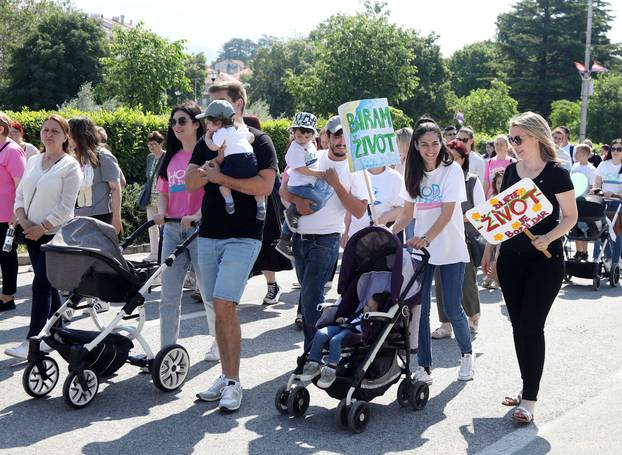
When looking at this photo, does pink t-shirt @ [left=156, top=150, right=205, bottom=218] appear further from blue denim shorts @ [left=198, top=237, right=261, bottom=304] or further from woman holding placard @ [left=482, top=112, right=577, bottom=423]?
woman holding placard @ [left=482, top=112, right=577, bottom=423]

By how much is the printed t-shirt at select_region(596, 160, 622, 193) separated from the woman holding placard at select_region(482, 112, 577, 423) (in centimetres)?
716

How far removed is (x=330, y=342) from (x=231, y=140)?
1.41 m

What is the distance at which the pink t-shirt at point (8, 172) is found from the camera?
26.4 ft

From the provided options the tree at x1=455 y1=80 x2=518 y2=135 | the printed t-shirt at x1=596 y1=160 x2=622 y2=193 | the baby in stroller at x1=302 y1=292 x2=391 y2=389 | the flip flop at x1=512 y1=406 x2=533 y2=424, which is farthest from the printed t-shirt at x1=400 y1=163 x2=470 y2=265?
the tree at x1=455 y1=80 x2=518 y2=135

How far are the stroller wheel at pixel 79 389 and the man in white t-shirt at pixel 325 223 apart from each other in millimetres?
1525

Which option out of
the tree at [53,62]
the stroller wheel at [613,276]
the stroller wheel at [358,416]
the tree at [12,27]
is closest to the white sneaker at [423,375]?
the stroller wheel at [358,416]

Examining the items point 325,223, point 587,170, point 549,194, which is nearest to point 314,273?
point 325,223

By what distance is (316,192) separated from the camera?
20.7 feet

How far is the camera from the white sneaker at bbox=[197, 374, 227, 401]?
5.74 metres

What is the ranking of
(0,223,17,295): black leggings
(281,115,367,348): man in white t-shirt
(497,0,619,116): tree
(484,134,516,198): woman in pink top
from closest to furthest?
1. (281,115,367,348): man in white t-shirt
2. (0,223,17,295): black leggings
3. (484,134,516,198): woman in pink top
4. (497,0,619,116): tree

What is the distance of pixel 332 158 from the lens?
6.44 metres

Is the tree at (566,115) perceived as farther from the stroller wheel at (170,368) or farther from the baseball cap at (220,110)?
the baseball cap at (220,110)

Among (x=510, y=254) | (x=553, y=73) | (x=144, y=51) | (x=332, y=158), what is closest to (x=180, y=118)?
(x=332, y=158)

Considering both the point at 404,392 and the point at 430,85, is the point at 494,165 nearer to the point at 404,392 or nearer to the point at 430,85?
the point at 404,392
